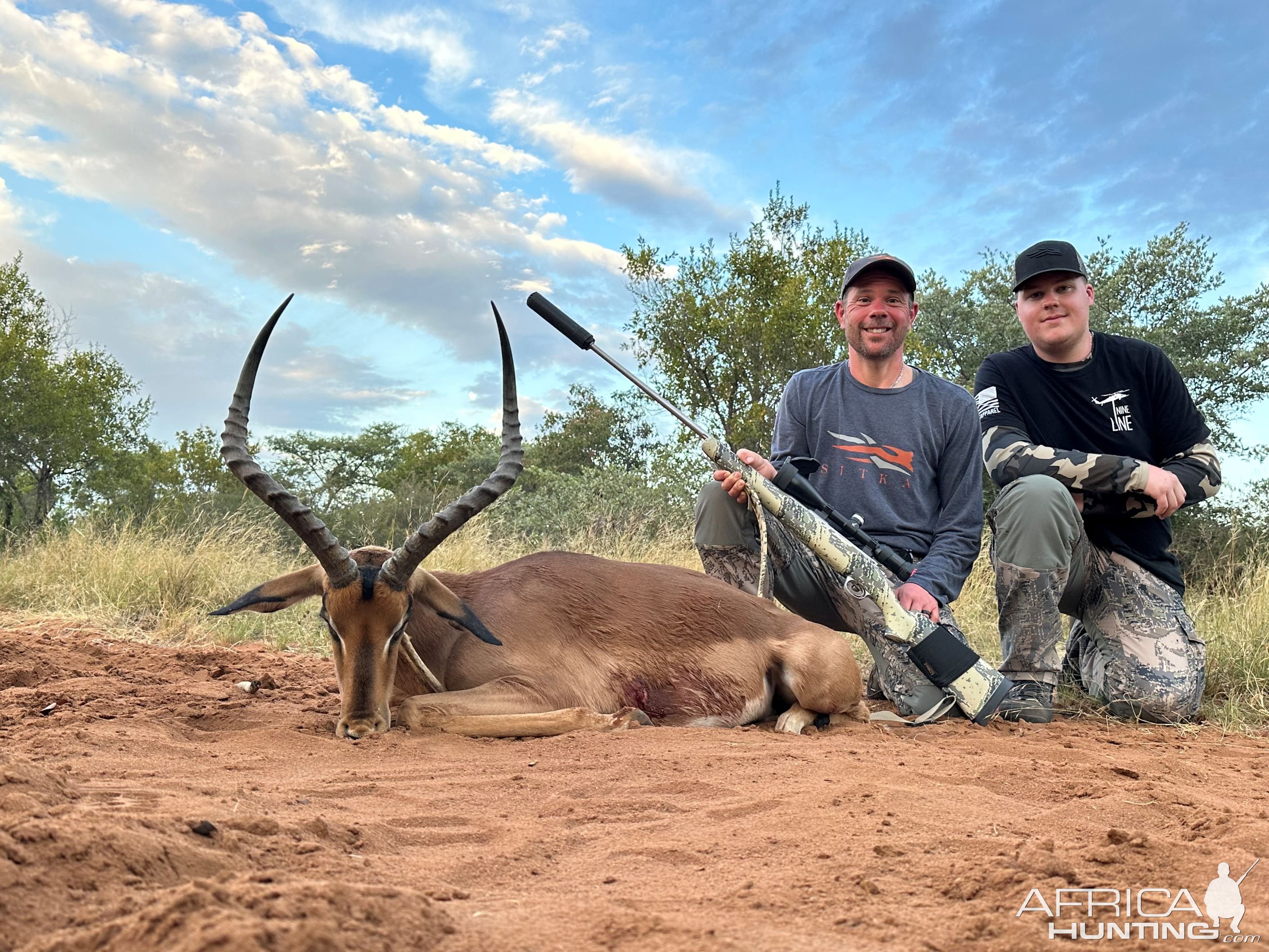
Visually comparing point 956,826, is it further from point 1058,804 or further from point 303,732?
point 303,732

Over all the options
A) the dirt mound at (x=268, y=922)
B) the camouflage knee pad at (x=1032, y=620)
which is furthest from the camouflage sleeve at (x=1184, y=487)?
the dirt mound at (x=268, y=922)

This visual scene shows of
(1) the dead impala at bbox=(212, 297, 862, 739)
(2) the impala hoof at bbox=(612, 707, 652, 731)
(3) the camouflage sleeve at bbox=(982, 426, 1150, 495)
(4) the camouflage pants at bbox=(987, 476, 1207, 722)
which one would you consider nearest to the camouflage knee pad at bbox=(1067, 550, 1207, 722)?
(4) the camouflage pants at bbox=(987, 476, 1207, 722)

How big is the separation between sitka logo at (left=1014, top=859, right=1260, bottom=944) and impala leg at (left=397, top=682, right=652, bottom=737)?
289cm

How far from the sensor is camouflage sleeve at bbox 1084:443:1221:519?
239 inches

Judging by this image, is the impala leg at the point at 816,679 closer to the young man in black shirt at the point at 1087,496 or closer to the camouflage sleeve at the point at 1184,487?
the young man in black shirt at the point at 1087,496

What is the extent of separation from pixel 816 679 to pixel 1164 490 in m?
2.52

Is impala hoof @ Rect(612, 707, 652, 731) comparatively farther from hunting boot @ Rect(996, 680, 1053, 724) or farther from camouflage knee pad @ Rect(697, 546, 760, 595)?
hunting boot @ Rect(996, 680, 1053, 724)

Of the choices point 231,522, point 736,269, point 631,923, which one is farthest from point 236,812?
point 736,269

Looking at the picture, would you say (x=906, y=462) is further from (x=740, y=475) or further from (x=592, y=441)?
(x=592, y=441)

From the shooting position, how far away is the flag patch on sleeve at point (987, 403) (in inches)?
254

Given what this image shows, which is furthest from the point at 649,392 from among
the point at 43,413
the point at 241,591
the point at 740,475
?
the point at 43,413

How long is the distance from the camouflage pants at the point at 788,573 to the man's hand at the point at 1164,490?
143 centimetres

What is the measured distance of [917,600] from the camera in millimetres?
5645

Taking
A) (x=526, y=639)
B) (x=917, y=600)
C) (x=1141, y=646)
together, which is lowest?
(x=526, y=639)
